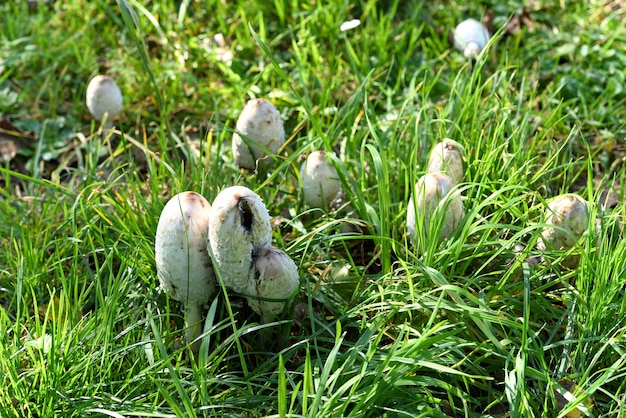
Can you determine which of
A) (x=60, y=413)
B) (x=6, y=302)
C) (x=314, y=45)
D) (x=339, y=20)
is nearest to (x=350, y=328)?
(x=60, y=413)

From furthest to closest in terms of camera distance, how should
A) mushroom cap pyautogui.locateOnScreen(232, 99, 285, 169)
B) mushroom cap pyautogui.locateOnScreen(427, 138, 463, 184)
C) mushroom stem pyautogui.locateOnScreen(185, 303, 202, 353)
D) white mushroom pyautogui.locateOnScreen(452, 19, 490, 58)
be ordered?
1. white mushroom pyautogui.locateOnScreen(452, 19, 490, 58)
2. mushroom cap pyautogui.locateOnScreen(232, 99, 285, 169)
3. mushroom cap pyautogui.locateOnScreen(427, 138, 463, 184)
4. mushroom stem pyautogui.locateOnScreen(185, 303, 202, 353)

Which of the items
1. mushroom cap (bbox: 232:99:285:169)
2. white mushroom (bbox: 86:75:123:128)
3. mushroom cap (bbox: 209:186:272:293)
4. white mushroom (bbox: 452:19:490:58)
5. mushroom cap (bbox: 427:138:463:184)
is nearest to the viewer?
mushroom cap (bbox: 209:186:272:293)

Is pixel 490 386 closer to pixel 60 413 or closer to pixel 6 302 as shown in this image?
pixel 60 413

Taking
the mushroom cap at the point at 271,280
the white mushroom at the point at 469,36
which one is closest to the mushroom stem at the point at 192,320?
the mushroom cap at the point at 271,280

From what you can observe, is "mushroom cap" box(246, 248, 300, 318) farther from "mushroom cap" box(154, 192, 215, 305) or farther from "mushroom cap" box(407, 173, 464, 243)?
"mushroom cap" box(407, 173, 464, 243)

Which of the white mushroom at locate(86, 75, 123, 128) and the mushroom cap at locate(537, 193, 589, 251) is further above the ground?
the white mushroom at locate(86, 75, 123, 128)

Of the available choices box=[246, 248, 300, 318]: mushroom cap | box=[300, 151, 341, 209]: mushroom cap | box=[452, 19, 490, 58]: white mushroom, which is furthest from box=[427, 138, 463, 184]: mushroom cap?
box=[452, 19, 490, 58]: white mushroom
